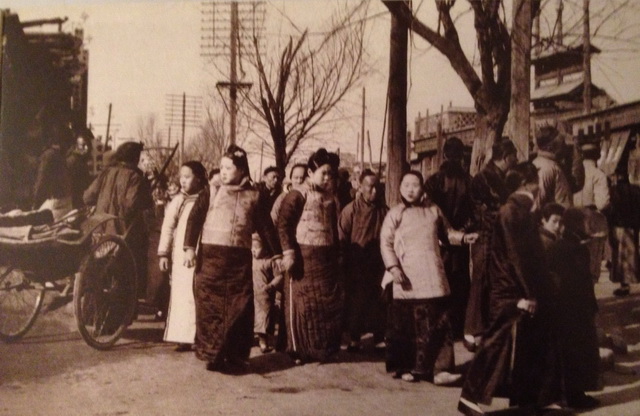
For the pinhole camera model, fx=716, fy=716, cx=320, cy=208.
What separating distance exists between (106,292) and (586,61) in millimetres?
3065

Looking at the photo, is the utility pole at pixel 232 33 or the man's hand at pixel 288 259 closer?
the man's hand at pixel 288 259

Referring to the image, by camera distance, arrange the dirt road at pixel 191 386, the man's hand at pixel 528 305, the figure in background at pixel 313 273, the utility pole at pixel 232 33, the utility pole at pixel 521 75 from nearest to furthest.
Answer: the man's hand at pixel 528 305 → the dirt road at pixel 191 386 → the utility pole at pixel 521 75 → the figure in background at pixel 313 273 → the utility pole at pixel 232 33

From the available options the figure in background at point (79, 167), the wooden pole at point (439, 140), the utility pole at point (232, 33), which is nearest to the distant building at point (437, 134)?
the wooden pole at point (439, 140)

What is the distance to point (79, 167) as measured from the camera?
14.3ft

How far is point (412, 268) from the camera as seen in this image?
375 centimetres

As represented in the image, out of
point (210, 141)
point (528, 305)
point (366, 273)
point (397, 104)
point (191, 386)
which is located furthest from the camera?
point (366, 273)

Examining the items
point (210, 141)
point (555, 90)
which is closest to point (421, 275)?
point (555, 90)

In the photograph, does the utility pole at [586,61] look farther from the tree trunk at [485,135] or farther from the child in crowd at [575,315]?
the child in crowd at [575,315]

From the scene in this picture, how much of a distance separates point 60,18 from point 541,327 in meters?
3.32

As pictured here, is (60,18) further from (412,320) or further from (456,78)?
(412,320)

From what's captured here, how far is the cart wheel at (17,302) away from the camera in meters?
4.25

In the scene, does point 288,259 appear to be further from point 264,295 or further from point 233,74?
point 233,74

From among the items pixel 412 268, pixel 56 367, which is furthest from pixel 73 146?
pixel 412 268

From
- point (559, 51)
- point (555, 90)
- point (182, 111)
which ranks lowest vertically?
point (182, 111)
